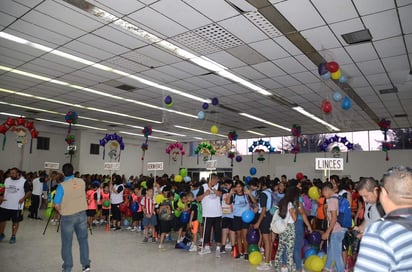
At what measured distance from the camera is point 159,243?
666 cm

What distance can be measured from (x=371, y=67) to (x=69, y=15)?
5789 millimetres

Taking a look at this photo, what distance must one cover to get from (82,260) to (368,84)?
720cm

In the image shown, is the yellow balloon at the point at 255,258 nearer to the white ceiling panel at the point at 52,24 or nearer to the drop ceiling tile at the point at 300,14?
the drop ceiling tile at the point at 300,14

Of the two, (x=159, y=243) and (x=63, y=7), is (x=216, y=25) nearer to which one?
(x=63, y=7)

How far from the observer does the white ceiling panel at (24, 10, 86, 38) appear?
4.74 m

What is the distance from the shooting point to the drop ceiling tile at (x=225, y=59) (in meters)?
5.94

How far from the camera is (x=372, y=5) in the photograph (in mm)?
4066

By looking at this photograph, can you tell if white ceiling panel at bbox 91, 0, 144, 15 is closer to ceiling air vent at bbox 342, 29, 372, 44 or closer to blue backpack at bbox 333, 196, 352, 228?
ceiling air vent at bbox 342, 29, 372, 44

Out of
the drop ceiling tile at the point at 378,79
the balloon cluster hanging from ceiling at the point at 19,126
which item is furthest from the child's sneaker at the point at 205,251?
the balloon cluster hanging from ceiling at the point at 19,126

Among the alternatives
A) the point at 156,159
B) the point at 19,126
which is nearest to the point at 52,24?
the point at 19,126

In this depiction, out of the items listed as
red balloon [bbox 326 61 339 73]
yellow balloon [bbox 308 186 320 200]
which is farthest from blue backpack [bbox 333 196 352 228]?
red balloon [bbox 326 61 339 73]

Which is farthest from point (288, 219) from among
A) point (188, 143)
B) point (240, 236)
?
point (188, 143)

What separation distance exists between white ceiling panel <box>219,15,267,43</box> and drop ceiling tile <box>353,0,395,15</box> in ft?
4.80

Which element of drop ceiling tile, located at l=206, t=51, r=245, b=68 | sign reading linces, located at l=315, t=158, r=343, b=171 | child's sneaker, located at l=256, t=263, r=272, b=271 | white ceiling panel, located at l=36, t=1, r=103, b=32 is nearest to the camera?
white ceiling panel, located at l=36, t=1, r=103, b=32
